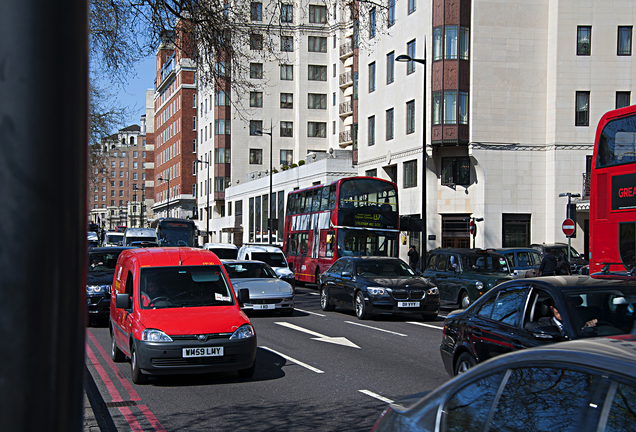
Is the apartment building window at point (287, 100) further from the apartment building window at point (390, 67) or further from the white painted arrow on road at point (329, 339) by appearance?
the white painted arrow on road at point (329, 339)

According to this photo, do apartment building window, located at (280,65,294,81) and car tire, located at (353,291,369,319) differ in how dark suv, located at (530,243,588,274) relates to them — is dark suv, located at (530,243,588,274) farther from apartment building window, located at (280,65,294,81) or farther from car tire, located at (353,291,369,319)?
apartment building window, located at (280,65,294,81)

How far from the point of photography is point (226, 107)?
76.9 m

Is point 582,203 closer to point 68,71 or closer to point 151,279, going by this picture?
point 151,279

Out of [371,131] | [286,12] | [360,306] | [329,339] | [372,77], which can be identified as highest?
[372,77]

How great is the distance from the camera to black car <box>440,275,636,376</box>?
242 inches

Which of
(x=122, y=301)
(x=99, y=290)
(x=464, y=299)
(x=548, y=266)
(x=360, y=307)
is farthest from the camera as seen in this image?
(x=464, y=299)

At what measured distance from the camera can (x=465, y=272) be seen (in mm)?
19000

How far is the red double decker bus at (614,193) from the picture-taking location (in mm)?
13336

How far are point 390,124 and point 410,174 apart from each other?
14.9 feet

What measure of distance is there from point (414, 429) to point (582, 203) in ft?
121

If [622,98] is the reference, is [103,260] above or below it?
below

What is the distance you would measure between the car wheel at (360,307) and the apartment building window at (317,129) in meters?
60.3

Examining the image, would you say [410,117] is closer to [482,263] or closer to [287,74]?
[482,263]

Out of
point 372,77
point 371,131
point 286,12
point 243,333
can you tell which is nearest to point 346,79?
point 372,77
